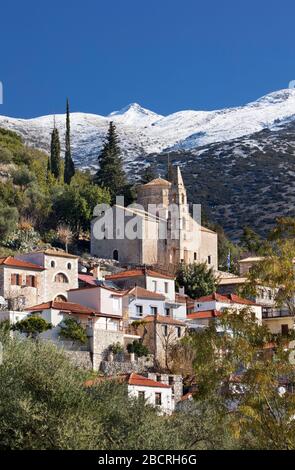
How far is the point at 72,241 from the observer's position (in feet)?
315

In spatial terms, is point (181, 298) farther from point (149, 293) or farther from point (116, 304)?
point (116, 304)

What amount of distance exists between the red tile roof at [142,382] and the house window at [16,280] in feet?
54.2

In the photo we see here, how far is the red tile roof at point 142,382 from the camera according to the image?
188 feet

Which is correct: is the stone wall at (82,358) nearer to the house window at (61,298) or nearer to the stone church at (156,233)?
the house window at (61,298)

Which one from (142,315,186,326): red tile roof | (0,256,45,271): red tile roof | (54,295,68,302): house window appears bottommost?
(142,315,186,326): red tile roof

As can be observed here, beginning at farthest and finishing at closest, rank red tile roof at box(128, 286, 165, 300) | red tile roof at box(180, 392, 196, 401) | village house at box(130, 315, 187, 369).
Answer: red tile roof at box(128, 286, 165, 300), village house at box(130, 315, 187, 369), red tile roof at box(180, 392, 196, 401)

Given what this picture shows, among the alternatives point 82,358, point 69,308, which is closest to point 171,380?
point 82,358

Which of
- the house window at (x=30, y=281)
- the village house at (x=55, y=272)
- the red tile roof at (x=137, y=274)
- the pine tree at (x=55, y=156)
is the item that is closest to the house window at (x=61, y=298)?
the village house at (x=55, y=272)

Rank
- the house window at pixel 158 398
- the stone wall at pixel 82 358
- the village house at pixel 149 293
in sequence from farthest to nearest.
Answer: the village house at pixel 149 293 → the stone wall at pixel 82 358 → the house window at pixel 158 398

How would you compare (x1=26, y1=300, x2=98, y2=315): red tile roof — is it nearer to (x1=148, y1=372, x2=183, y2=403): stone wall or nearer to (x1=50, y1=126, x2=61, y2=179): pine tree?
(x1=148, y1=372, x2=183, y2=403): stone wall

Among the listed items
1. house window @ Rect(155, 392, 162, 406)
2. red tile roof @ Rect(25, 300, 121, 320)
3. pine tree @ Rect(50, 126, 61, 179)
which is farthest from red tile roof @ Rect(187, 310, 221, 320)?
pine tree @ Rect(50, 126, 61, 179)

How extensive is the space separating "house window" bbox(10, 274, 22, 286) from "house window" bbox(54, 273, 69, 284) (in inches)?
127

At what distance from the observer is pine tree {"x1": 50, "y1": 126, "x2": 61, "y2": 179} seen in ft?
367

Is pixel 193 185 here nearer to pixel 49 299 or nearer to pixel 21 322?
pixel 49 299
